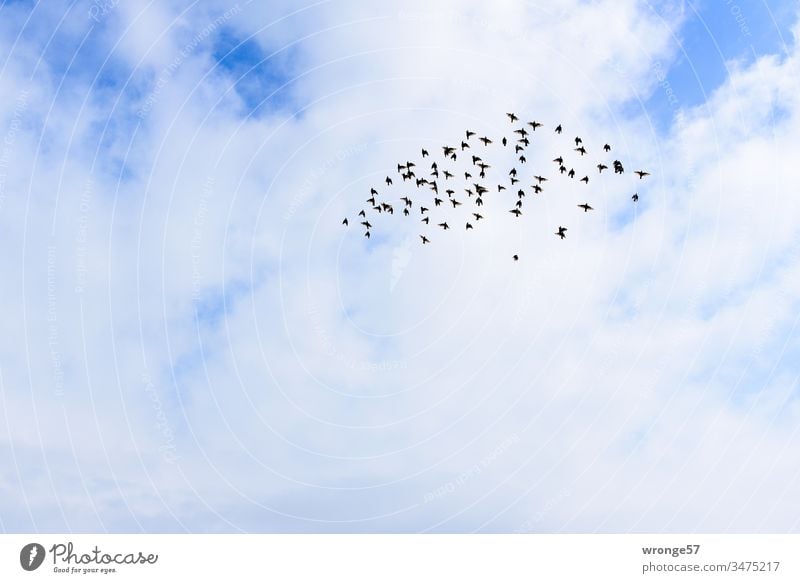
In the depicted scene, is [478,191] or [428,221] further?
[428,221]
